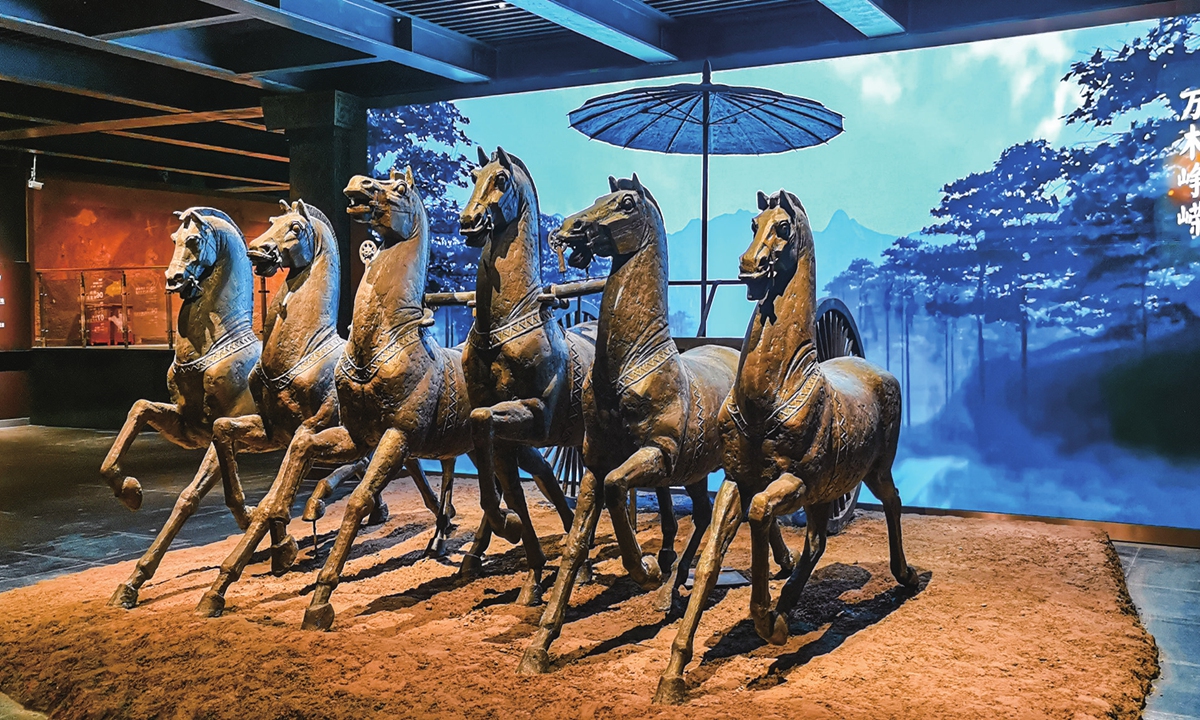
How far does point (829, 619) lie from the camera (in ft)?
15.5

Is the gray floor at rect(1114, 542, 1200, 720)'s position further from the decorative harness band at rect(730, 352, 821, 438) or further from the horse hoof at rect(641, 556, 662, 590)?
the horse hoof at rect(641, 556, 662, 590)

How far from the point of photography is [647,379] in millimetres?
4285

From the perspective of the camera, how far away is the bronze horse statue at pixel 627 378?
13.8 feet

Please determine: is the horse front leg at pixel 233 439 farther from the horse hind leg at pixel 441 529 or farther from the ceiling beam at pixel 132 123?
the ceiling beam at pixel 132 123

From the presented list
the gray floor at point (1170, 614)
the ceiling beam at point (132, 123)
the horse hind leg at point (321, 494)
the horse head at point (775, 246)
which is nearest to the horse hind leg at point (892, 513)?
the gray floor at point (1170, 614)

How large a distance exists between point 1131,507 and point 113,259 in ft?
44.3

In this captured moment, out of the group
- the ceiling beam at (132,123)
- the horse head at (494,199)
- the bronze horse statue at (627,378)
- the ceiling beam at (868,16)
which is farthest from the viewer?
the ceiling beam at (132,123)

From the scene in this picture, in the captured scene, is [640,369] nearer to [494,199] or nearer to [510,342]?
[510,342]

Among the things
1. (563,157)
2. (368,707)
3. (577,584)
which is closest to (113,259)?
(563,157)

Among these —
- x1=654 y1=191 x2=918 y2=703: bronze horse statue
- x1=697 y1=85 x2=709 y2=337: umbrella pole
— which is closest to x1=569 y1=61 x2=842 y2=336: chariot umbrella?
x1=697 y1=85 x2=709 y2=337: umbrella pole

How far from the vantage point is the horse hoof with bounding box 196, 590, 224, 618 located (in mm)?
4820

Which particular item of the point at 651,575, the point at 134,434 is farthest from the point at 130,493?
the point at 651,575

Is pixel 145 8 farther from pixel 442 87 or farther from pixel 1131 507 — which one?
pixel 1131 507

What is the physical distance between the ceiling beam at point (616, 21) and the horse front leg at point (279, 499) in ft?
11.4
